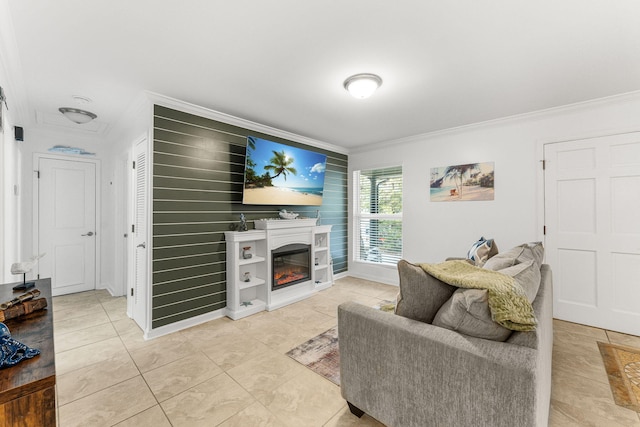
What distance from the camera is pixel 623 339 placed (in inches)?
106

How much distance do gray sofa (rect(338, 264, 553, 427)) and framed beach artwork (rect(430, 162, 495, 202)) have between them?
89.7 inches

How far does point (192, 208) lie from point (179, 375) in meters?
1.64

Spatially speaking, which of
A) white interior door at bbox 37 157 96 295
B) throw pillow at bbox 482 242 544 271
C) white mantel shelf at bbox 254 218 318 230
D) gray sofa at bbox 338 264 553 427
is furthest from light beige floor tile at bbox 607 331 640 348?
white interior door at bbox 37 157 96 295

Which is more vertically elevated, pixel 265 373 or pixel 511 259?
pixel 511 259

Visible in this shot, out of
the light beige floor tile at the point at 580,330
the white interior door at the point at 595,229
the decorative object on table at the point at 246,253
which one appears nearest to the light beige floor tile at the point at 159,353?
the decorative object on table at the point at 246,253

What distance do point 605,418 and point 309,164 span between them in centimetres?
373

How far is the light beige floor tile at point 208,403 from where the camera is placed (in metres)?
1.68

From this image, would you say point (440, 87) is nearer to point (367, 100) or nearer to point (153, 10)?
point (367, 100)

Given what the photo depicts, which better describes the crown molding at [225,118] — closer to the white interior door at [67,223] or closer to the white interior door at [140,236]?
the white interior door at [140,236]

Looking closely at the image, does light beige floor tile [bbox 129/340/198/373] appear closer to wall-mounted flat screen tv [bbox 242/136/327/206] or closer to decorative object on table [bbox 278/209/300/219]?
wall-mounted flat screen tv [bbox 242/136/327/206]

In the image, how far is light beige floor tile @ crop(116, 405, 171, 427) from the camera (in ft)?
5.38

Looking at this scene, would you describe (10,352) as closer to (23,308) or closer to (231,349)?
(23,308)

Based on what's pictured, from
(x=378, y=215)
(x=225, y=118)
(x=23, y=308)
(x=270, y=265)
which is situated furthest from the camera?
(x=378, y=215)

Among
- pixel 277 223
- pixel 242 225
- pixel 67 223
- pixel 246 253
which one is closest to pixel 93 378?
pixel 246 253
